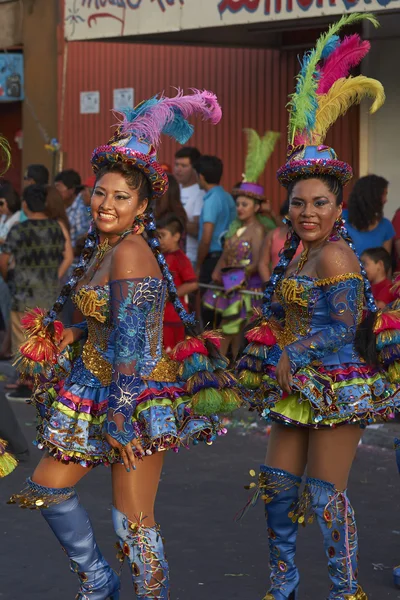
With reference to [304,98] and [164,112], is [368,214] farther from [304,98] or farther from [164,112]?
[164,112]

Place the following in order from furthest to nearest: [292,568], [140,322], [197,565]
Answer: [197,565] < [292,568] < [140,322]

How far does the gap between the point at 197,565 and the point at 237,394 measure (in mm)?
1610

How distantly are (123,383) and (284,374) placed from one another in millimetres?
864

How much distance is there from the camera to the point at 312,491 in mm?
5051

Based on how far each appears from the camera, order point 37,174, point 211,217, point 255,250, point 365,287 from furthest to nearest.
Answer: point 37,174
point 211,217
point 255,250
point 365,287

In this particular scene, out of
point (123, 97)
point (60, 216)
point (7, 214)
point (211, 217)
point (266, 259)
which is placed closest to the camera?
point (266, 259)

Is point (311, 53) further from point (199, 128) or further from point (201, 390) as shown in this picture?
point (199, 128)

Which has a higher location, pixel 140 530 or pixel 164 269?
pixel 164 269

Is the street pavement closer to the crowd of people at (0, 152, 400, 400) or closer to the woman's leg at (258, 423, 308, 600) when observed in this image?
the woman's leg at (258, 423, 308, 600)

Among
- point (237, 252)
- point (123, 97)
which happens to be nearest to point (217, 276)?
point (237, 252)

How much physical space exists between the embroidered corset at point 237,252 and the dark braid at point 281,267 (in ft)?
17.4

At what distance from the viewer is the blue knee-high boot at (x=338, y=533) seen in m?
5.01

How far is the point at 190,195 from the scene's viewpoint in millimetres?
12023

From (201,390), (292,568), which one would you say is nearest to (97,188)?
(201,390)
